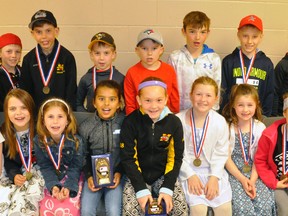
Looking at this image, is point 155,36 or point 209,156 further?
point 155,36

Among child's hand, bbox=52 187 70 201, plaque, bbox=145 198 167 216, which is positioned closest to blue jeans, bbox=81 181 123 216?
child's hand, bbox=52 187 70 201

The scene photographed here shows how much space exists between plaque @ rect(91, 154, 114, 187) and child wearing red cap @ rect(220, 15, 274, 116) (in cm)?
152

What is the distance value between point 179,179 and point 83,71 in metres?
2.03

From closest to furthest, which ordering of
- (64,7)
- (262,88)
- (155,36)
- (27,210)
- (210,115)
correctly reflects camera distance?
1. (27,210)
2. (210,115)
3. (155,36)
4. (262,88)
5. (64,7)

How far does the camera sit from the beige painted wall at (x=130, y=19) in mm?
4035

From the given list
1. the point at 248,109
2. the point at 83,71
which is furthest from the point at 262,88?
the point at 83,71

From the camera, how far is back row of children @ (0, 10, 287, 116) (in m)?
3.31

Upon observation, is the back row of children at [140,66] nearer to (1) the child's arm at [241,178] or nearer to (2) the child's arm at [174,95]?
(2) the child's arm at [174,95]

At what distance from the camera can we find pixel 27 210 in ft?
8.66

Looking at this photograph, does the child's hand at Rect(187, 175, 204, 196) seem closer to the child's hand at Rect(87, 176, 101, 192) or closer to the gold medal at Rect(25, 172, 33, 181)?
the child's hand at Rect(87, 176, 101, 192)

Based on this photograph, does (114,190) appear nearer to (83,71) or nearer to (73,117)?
(73,117)

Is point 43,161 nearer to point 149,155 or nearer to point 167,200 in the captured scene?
point 149,155

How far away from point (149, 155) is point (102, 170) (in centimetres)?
40

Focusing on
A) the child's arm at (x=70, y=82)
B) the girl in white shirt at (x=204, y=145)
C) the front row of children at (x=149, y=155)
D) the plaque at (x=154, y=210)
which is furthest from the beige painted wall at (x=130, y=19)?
the plaque at (x=154, y=210)
